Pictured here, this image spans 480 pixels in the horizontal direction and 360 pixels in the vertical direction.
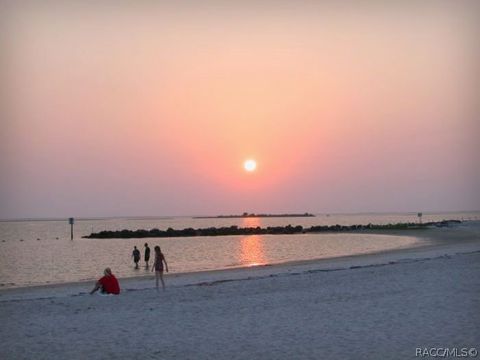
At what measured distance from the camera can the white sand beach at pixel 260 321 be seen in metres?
8.72

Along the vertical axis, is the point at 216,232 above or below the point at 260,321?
above

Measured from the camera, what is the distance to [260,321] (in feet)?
36.6

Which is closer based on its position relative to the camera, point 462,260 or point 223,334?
point 223,334

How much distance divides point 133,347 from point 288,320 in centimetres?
337

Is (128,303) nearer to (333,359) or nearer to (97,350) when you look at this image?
(97,350)

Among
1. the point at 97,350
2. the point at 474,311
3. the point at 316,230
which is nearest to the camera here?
the point at 97,350

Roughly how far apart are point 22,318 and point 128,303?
285 cm

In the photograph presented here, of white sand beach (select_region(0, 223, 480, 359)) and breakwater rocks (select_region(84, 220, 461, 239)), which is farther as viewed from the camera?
breakwater rocks (select_region(84, 220, 461, 239))

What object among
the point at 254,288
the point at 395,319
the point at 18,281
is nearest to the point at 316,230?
the point at 18,281

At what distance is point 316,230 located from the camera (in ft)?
301

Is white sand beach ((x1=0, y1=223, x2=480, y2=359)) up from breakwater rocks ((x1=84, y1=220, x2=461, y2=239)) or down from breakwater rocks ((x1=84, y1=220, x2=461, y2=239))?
down

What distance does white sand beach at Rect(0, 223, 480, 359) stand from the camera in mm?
8719

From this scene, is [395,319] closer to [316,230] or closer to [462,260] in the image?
[462,260]

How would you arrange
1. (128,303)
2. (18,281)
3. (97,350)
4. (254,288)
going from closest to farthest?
(97,350), (128,303), (254,288), (18,281)
